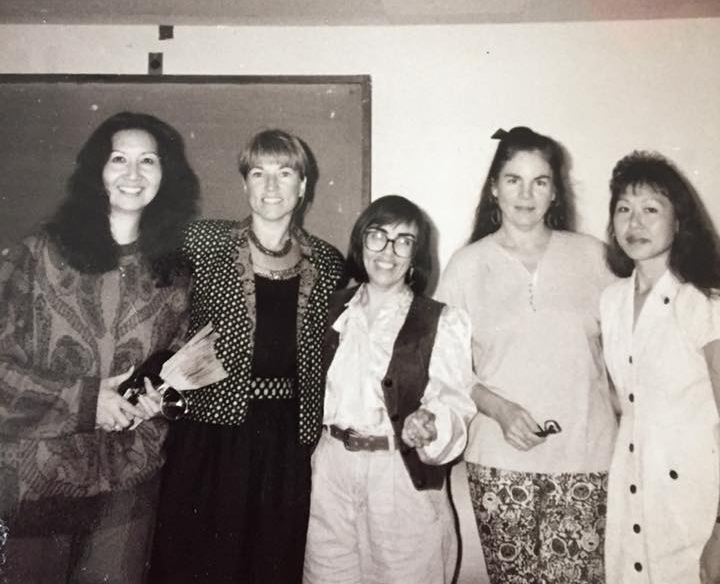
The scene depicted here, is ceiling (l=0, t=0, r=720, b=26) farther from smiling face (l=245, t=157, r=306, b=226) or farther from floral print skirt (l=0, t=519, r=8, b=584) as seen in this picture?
floral print skirt (l=0, t=519, r=8, b=584)

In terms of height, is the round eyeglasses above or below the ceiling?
below

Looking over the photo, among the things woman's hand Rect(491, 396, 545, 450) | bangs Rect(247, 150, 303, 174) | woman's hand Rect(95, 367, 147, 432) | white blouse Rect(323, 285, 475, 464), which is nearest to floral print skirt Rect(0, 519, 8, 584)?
woman's hand Rect(95, 367, 147, 432)

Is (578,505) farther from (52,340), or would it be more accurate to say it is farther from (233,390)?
(52,340)

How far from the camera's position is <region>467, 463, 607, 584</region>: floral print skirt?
1.23m

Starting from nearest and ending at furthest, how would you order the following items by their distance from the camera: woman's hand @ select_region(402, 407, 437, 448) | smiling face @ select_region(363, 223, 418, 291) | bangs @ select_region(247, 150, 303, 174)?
1. woman's hand @ select_region(402, 407, 437, 448)
2. smiling face @ select_region(363, 223, 418, 291)
3. bangs @ select_region(247, 150, 303, 174)

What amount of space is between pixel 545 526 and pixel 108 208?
124 cm

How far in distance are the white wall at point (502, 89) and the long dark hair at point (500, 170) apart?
0.09ft

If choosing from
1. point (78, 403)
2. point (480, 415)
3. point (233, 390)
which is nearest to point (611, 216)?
point (480, 415)

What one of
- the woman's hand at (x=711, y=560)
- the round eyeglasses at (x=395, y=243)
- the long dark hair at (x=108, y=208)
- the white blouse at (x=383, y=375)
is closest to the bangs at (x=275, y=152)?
the long dark hair at (x=108, y=208)

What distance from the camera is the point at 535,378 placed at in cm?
128

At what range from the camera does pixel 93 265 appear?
130 cm

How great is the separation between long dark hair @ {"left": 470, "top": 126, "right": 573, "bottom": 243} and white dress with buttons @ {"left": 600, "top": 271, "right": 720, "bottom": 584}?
11.0 inches

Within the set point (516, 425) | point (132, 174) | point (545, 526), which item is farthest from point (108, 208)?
point (545, 526)

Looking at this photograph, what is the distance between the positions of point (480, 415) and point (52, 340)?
98 cm
